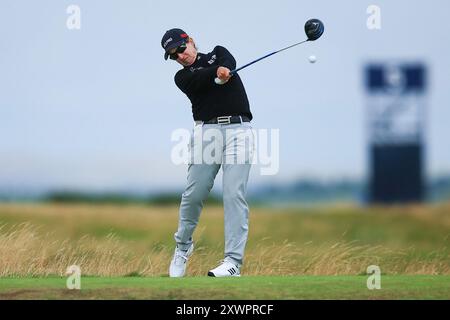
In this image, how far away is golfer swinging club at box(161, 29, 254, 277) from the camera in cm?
650

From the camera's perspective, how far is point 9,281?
6121mm

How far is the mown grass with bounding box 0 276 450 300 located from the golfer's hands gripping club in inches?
59.5

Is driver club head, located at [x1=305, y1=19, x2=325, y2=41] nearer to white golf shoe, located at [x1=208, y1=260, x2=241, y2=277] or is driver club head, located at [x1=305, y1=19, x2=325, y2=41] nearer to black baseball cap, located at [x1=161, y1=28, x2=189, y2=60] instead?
black baseball cap, located at [x1=161, y1=28, x2=189, y2=60]

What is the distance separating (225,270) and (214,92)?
138 cm

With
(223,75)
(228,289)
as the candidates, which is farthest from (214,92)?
(228,289)

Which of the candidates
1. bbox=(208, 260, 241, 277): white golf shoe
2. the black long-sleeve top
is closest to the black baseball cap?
the black long-sleeve top

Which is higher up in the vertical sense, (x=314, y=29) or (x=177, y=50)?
(x=314, y=29)

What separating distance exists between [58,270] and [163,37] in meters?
2.08

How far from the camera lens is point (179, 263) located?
689 cm

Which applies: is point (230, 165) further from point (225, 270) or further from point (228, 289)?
point (228, 289)

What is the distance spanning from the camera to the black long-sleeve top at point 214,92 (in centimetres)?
651
